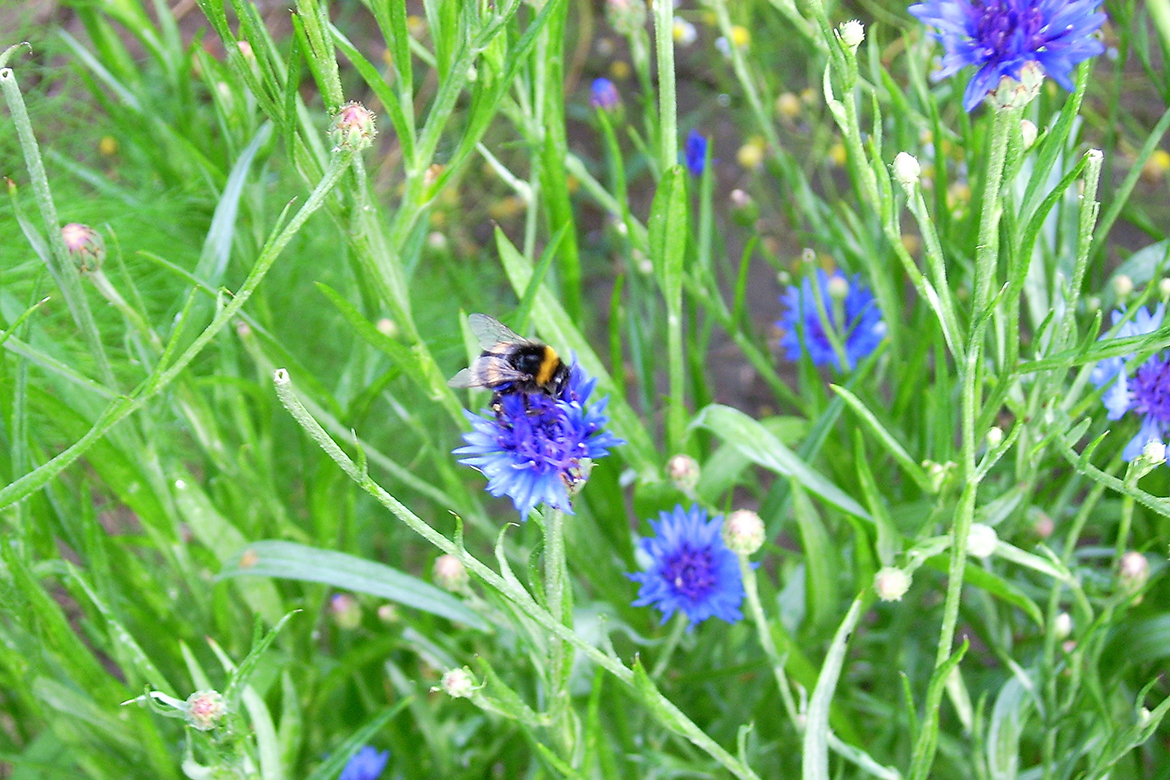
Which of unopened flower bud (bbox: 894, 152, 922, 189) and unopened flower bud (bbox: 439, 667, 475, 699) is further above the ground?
unopened flower bud (bbox: 894, 152, 922, 189)

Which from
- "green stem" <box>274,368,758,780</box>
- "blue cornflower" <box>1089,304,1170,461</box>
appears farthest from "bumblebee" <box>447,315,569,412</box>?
"blue cornflower" <box>1089,304,1170,461</box>

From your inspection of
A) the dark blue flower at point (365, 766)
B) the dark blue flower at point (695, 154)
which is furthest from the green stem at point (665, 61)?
the dark blue flower at point (365, 766)

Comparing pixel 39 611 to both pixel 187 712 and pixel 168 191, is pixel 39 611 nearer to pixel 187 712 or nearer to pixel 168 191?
pixel 187 712

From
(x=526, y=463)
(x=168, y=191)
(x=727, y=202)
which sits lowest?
(x=526, y=463)

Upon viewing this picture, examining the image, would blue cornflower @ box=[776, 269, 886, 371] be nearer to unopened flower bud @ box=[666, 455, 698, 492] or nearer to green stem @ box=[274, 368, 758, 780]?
unopened flower bud @ box=[666, 455, 698, 492]

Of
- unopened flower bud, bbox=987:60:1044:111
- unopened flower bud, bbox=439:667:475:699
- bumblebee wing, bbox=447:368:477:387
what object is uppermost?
unopened flower bud, bbox=987:60:1044:111

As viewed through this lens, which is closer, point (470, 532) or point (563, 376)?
point (563, 376)

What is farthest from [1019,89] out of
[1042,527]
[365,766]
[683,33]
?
[683,33]

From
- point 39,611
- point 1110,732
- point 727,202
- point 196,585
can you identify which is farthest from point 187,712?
point 727,202
